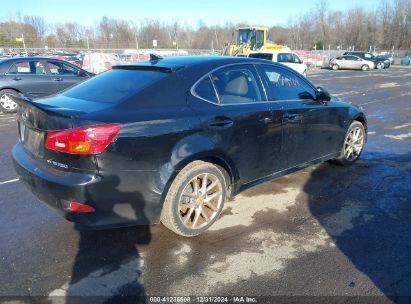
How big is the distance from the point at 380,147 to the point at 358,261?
4206mm

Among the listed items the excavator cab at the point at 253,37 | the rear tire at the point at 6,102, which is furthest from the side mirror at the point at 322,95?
the excavator cab at the point at 253,37

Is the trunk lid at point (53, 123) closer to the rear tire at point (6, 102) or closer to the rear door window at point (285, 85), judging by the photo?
the rear door window at point (285, 85)

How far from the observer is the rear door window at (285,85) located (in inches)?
163

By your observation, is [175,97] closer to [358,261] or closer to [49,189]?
[49,189]

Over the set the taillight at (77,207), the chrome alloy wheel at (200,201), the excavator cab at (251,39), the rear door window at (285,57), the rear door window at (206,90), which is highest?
the excavator cab at (251,39)

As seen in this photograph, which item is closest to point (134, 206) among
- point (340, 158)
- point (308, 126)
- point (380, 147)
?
point (308, 126)

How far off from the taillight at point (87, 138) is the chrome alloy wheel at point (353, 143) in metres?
3.76

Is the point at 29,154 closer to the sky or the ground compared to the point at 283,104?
closer to the ground

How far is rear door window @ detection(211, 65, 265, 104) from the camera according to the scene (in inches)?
143

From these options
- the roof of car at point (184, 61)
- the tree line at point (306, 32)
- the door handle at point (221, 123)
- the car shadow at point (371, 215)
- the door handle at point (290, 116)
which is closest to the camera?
the car shadow at point (371, 215)

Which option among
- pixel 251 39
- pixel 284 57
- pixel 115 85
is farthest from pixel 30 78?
pixel 251 39

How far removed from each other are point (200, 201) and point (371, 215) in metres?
1.93

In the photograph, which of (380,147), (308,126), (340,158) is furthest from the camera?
(380,147)

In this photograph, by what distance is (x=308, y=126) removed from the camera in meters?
4.46
